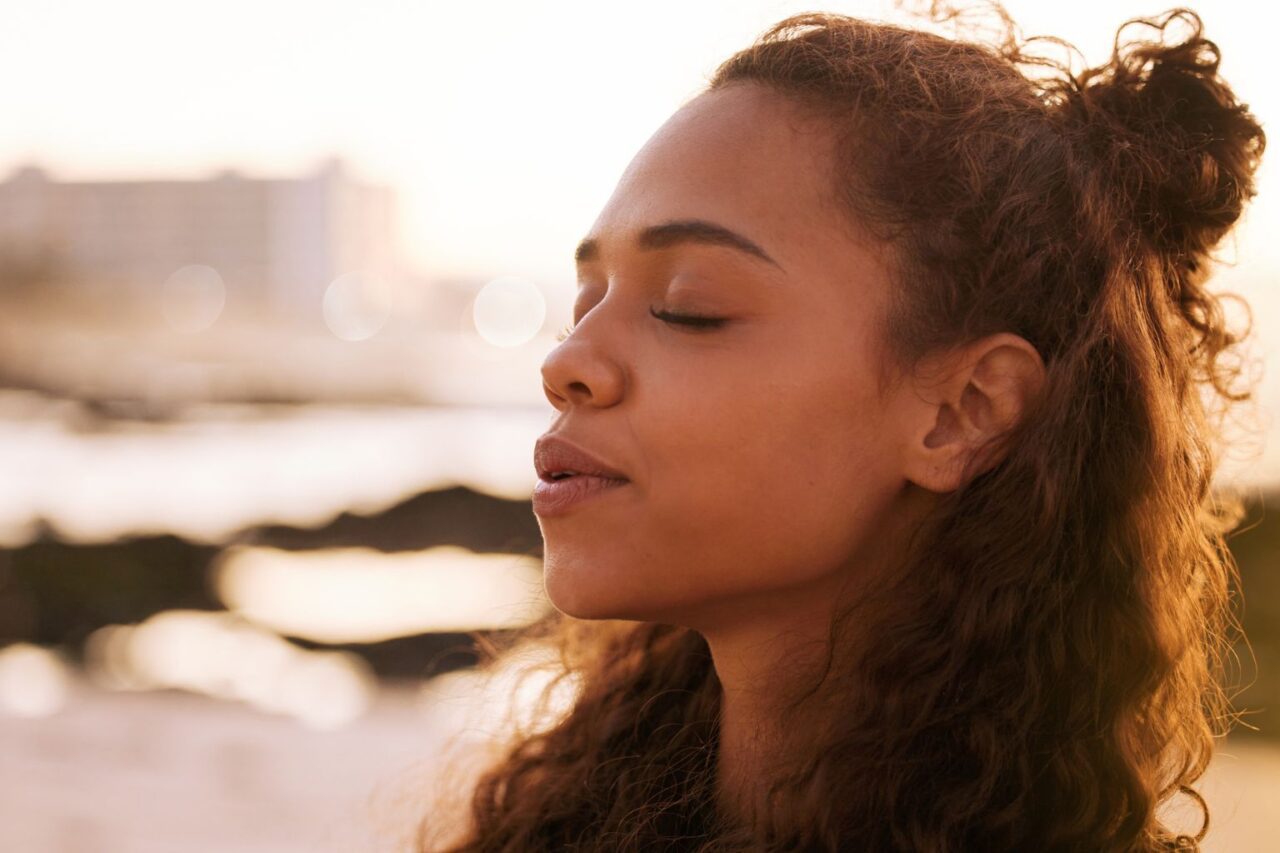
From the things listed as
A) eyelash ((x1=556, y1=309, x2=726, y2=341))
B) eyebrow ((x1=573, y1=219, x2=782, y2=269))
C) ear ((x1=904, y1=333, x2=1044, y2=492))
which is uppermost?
eyebrow ((x1=573, y1=219, x2=782, y2=269))

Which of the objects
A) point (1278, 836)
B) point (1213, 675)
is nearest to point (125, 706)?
point (1278, 836)

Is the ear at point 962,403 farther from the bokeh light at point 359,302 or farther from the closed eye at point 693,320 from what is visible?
the bokeh light at point 359,302

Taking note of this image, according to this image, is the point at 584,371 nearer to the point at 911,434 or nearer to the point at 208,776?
the point at 911,434

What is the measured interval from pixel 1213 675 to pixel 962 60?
897 mm

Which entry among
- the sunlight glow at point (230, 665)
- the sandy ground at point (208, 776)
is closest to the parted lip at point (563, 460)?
the sandy ground at point (208, 776)

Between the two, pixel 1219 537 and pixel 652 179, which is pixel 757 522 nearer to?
pixel 652 179

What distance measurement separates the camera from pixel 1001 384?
4.55 ft

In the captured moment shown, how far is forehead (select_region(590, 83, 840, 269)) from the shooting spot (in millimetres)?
1384

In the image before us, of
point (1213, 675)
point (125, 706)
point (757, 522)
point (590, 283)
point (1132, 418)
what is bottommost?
point (125, 706)

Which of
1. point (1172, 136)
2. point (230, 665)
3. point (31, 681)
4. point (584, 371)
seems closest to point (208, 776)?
point (230, 665)

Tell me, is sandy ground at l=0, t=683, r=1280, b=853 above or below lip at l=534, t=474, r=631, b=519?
below

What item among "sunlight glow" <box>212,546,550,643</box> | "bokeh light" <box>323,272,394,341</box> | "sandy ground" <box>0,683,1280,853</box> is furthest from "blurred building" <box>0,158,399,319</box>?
"sandy ground" <box>0,683,1280,853</box>

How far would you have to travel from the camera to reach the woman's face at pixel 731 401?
1.35 metres

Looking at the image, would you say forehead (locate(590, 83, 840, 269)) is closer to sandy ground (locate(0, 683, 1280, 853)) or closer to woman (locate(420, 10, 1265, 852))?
woman (locate(420, 10, 1265, 852))
